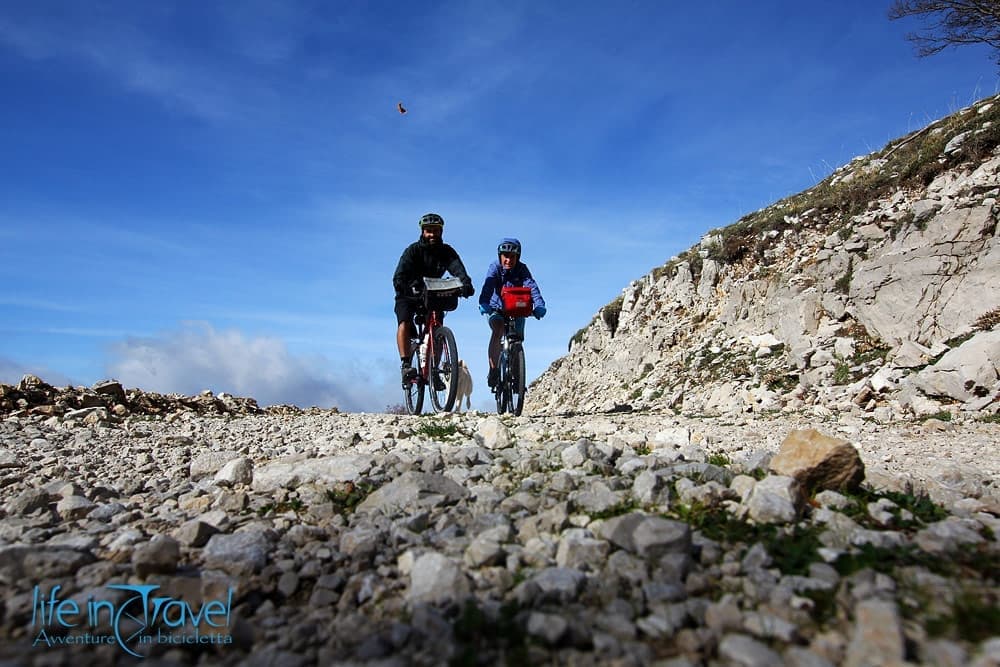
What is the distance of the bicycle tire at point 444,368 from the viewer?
365 inches

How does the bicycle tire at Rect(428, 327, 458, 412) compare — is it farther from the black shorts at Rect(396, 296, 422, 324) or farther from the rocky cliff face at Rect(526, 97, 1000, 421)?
the rocky cliff face at Rect(526, 97, 1000, 421)

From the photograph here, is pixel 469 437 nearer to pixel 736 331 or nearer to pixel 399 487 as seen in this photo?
pixel 399 487

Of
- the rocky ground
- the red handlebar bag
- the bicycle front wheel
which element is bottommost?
the rocky ground

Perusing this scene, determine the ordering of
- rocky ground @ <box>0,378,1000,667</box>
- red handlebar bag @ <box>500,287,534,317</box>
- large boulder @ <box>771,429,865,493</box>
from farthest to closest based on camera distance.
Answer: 1. red handlebar bag @ <box>500,287,534,317</box>
2. large boulder @ <box>771,429,865,493</box>
3. rocky ground @ <box>0,378,1000,667</box>

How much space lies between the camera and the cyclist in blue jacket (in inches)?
376

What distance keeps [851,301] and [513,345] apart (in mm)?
7470

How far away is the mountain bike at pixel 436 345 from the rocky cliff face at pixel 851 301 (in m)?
5.77

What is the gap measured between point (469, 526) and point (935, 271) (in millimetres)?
10722

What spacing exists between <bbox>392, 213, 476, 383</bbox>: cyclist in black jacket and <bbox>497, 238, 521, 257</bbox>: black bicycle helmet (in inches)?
26.7

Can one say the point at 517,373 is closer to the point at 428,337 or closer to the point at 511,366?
the point at 511,366

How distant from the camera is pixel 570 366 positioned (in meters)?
25.7

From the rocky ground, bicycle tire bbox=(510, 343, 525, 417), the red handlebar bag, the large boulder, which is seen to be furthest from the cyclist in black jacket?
the large boulder

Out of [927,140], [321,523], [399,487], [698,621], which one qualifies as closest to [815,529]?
[698,621]

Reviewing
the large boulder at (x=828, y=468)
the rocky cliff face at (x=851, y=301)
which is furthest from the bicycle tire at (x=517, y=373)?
the large boulder at (x=828, y=468)
